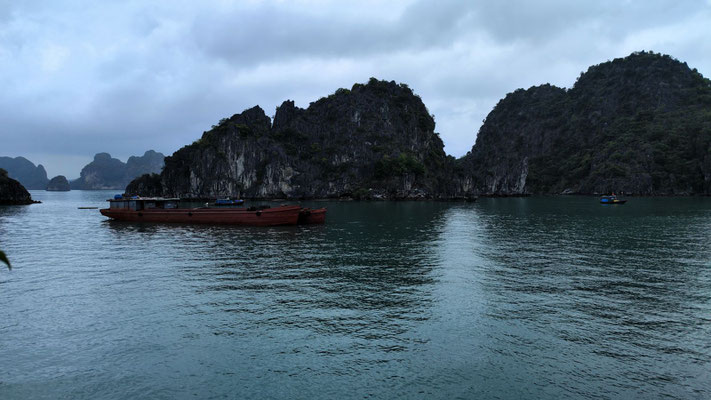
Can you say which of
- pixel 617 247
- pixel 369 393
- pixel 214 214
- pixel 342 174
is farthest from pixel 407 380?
pixel 342 174

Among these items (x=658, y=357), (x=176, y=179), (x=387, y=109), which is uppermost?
(x=387, y=109)

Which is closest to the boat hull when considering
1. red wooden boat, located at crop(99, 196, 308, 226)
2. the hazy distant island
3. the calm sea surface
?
red wooden boat, located at crop(99, 196, 308, 226)

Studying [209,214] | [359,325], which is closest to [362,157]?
[209,214]

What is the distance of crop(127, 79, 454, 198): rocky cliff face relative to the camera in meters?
165

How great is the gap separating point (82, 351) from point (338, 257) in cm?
1811

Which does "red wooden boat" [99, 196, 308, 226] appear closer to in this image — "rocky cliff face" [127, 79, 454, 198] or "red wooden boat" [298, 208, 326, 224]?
"red wooden boat" [298, 208, 326, 224]

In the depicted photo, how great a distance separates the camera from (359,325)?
14312mm

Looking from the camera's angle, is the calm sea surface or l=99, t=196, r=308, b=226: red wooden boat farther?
l=99, t=196, r=308, b=226: red wooden boat

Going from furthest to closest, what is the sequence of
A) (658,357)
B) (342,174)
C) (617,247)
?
(342,174) → (617,247) → (658,357)

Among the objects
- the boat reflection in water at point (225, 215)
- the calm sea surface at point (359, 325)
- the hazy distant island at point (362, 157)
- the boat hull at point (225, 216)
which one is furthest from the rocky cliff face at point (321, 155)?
the calm sea surface at point (359, 325)

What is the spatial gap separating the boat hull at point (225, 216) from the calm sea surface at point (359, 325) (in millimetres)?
21747

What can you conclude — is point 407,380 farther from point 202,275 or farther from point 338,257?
point 338,257

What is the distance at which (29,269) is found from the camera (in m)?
25.0

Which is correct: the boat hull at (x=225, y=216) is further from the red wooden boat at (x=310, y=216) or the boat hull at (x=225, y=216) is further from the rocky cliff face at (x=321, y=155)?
the rocky cliff face at (x=321, y=155)
